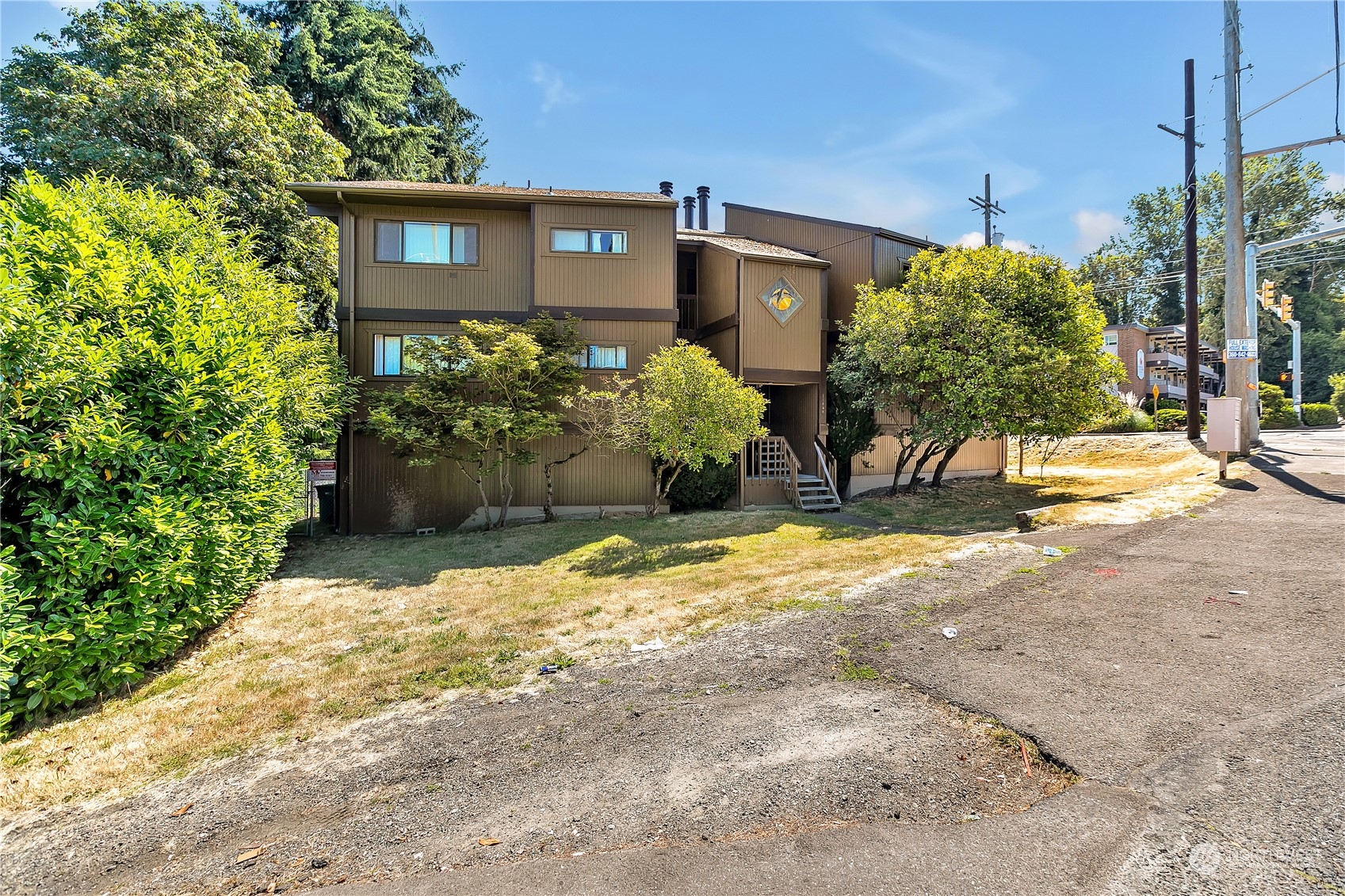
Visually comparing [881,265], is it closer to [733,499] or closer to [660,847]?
[733,499]

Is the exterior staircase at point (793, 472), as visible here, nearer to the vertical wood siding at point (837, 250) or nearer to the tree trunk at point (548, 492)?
the vertical wood siding at point (837, 250)

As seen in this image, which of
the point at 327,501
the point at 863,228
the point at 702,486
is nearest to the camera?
the point at 702,486

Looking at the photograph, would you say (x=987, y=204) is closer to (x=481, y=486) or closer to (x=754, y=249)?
(x=754, y=249)

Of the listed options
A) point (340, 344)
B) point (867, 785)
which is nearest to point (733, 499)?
point (340, 344)

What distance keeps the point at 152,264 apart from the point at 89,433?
1.87 m

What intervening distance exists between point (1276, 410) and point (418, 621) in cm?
3865

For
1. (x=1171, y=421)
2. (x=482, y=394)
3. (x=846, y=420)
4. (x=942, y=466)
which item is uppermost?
(x=482, y=394)

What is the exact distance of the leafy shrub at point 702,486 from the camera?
13953 mm

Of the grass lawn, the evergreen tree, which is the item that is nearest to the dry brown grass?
the grass lawn

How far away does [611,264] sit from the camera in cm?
1370

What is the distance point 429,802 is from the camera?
3307mm

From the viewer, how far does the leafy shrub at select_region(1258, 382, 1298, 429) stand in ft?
89.0

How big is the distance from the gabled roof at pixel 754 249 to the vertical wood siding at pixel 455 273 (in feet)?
16.5

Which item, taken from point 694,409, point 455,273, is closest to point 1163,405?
point 694,409
